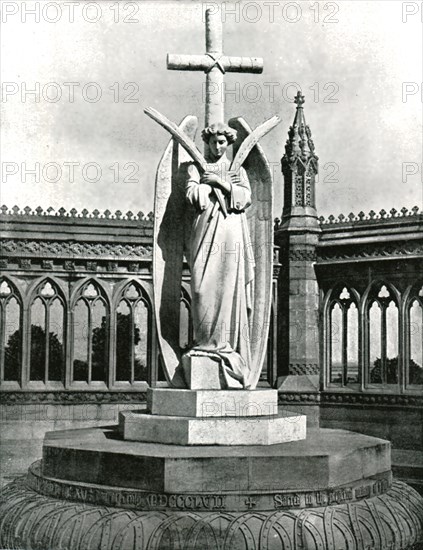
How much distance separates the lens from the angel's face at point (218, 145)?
6.59 metres

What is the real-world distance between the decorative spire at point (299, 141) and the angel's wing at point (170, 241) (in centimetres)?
958

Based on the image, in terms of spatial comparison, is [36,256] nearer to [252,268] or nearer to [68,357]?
[68,357]

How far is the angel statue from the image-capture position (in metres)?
6.50

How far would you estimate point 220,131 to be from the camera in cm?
655

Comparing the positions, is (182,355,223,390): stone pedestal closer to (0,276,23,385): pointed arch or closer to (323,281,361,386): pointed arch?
(0,276,23,385): pointed arch

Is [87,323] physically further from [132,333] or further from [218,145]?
[218,145]

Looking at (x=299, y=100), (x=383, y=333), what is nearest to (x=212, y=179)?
(x=383, y=333)

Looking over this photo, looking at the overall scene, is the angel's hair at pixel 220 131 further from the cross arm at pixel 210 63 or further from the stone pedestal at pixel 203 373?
the stone pedestal at pixel 203 373

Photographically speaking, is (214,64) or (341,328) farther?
(341,328)

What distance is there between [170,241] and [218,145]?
995 mm

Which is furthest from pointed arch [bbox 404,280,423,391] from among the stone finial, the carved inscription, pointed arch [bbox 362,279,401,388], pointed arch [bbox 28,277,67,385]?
the carved inscription

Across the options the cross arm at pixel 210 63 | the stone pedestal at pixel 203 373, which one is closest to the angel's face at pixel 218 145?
the cross arm at pixel 210 63

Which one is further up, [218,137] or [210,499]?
[218,137]

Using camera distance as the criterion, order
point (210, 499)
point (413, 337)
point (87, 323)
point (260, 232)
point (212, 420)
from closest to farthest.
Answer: point (210, 499), point (212, 420), point (260, 232), point (413, 337), point (87, 323)
